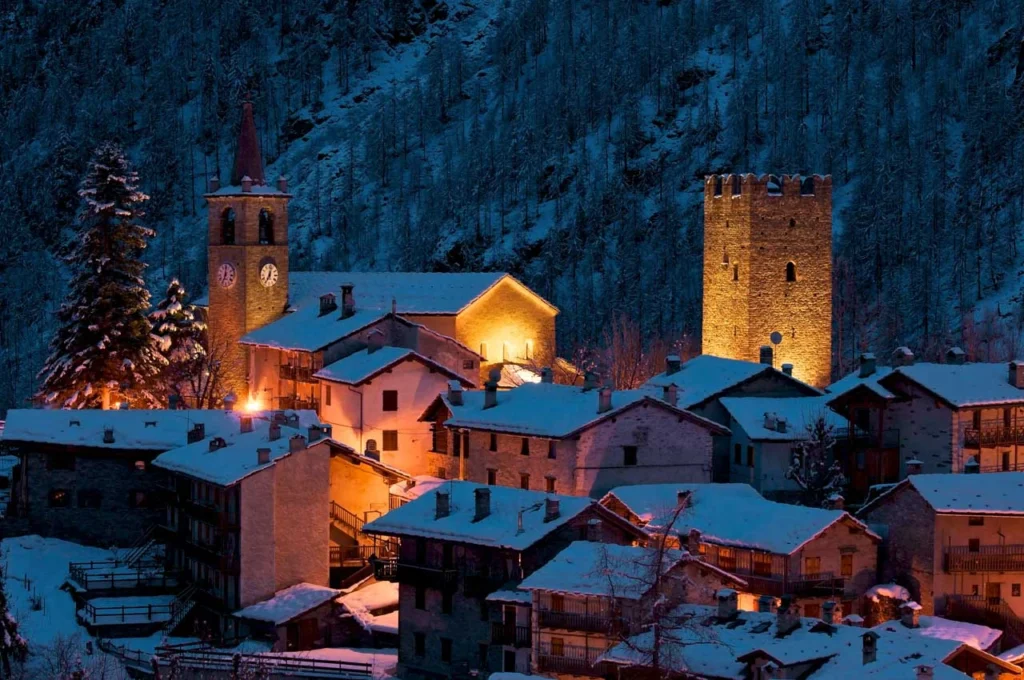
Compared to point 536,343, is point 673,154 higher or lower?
higher

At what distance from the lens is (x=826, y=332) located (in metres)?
90.4

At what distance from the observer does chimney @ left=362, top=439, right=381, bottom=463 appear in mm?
71275

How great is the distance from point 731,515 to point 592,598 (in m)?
10.3

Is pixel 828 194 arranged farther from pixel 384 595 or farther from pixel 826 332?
pixel 384 595

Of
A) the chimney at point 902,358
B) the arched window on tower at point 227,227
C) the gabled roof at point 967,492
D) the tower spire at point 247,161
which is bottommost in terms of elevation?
the gabled roof at point 967,492

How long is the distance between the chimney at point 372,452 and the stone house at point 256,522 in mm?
3877

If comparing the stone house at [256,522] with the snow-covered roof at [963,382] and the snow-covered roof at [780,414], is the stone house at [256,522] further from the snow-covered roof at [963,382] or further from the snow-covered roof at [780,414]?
the snow-covered roof at [963,382]

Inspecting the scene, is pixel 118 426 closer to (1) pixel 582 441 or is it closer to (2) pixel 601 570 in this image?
(1) pixel 582 441

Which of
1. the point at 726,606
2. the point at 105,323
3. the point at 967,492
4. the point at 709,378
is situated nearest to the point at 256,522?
the point at 726,606

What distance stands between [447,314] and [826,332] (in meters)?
16.4

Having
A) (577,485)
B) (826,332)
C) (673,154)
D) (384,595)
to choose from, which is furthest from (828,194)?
(673,154)

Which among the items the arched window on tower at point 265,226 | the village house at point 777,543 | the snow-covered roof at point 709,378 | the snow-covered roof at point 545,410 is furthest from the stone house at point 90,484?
the arched window on tower at point 265,226

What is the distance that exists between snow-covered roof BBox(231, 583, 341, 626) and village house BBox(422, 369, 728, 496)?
8554 millimetres

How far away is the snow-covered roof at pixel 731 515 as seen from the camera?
203 ft
